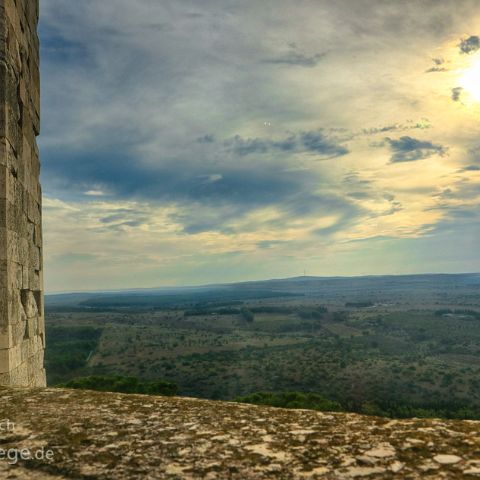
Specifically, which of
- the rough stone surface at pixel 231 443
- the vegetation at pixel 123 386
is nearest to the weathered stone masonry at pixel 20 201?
the rough stone surface at pixel 231 443

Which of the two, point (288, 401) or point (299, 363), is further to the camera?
point (299, 363)

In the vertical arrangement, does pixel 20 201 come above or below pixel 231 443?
above

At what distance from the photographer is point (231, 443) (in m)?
2.85

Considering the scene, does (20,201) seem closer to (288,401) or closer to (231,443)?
(231,443)

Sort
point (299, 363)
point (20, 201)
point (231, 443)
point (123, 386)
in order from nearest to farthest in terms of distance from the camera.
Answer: point (231, 443), point (20, 201), point (123, 386), point (299, 363)

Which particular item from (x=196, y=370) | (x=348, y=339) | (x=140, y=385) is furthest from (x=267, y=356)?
(x=140, y=385)

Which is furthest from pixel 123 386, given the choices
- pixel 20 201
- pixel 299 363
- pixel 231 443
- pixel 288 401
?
pixel 299 363

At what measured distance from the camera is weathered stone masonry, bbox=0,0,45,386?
578 cm

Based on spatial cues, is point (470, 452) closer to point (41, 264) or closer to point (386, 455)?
point (386, 455)

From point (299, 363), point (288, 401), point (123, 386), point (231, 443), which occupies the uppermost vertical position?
point (231, 443)

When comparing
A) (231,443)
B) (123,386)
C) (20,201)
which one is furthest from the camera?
(123,386)

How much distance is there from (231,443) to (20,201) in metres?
5.38

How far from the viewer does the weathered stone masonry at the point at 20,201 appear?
19.0 ft

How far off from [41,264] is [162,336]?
320ft
